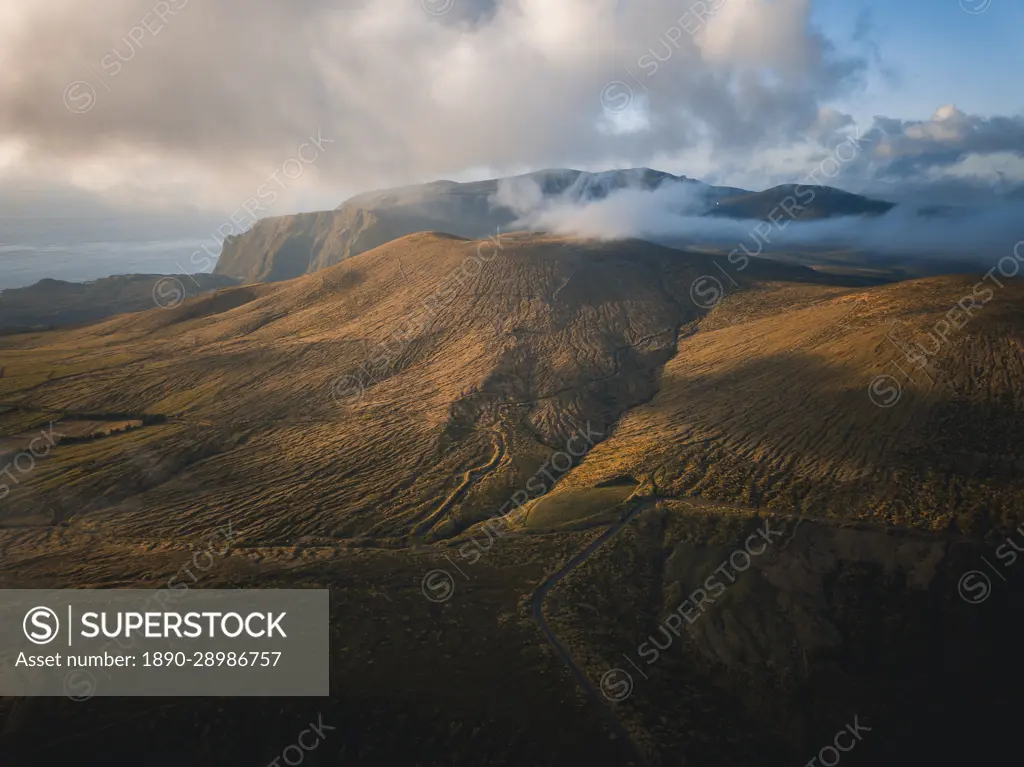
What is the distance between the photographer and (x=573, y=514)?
51781 mm

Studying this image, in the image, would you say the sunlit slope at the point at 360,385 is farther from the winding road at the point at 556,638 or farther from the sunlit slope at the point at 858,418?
the winding road at the point at 556,638

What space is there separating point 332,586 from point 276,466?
24033 millimetres

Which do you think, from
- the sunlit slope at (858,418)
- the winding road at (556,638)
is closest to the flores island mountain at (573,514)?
the winding road at (556,638)

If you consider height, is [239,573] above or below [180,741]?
above

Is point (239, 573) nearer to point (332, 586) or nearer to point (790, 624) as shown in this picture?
point (332, 586)

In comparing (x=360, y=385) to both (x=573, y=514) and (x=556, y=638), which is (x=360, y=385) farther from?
(x=556, y=638)

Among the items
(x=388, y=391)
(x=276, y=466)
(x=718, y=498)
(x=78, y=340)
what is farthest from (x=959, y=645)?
(x=78, y=340)

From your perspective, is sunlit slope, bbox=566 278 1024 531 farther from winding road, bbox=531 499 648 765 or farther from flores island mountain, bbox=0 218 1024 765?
winding road, bbox=531 499 648 765

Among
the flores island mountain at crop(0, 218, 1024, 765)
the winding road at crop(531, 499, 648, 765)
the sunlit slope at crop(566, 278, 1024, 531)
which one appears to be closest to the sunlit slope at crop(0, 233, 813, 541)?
the flores island mountain at crop(0, 218, 1024, 765)

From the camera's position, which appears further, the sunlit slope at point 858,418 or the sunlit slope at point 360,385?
the sunlit slope at point 360,385

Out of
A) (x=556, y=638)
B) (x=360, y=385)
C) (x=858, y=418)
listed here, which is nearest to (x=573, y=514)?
(x=556, y=638)

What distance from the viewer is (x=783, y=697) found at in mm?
30703

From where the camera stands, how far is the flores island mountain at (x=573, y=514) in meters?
29.2

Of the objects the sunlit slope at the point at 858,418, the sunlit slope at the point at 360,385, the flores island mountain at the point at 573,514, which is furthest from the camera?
the sunlit slope at the point at 360,385
